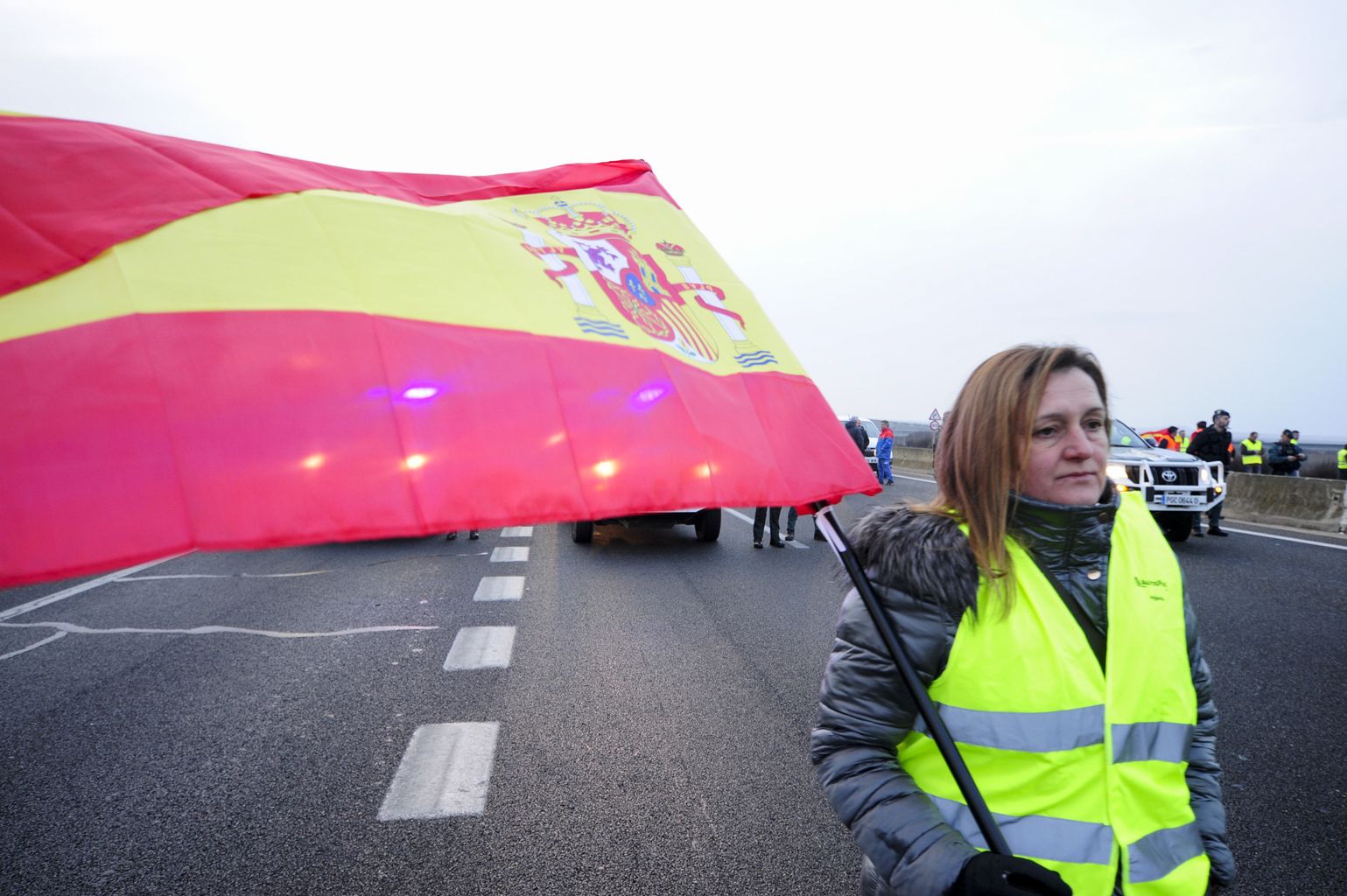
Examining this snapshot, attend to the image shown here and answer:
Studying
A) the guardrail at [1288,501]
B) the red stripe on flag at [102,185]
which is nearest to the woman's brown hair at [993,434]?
the red stripe on flag at [102,185]

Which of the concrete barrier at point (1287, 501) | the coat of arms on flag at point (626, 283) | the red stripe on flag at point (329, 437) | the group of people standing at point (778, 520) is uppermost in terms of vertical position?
the coat of arms on flag at point (626, 283)

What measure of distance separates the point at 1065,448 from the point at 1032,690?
0.50 m

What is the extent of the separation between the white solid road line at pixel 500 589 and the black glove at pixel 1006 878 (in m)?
6.73

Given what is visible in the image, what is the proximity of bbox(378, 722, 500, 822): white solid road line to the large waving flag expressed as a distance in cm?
252

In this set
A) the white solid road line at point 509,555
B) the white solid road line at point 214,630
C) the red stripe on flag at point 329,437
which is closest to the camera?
the red stripe on flag at point 329,437

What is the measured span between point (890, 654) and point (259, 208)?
135cm

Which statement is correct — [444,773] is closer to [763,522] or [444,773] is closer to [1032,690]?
[1032,690]

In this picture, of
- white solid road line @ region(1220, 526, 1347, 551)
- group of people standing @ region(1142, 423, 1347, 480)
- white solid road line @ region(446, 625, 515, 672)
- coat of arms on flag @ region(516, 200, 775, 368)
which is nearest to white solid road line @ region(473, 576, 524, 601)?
white solid road line @ region(446, 625, 515, 672)

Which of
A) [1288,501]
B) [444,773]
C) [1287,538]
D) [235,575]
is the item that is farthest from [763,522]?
[1288,501]

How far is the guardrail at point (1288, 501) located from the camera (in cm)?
1409

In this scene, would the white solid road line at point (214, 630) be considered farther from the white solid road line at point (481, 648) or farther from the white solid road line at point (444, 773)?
the white solid road line at point (444, 773)

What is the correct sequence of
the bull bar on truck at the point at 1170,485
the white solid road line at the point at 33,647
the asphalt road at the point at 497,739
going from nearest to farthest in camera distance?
the asphalt road at the point at 497,739 → the white solid road line at the point at 33,647 → the bull bar on truck at the point at 1170,485

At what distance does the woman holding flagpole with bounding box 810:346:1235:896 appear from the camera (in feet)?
4.63

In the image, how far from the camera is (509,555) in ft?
34.6
